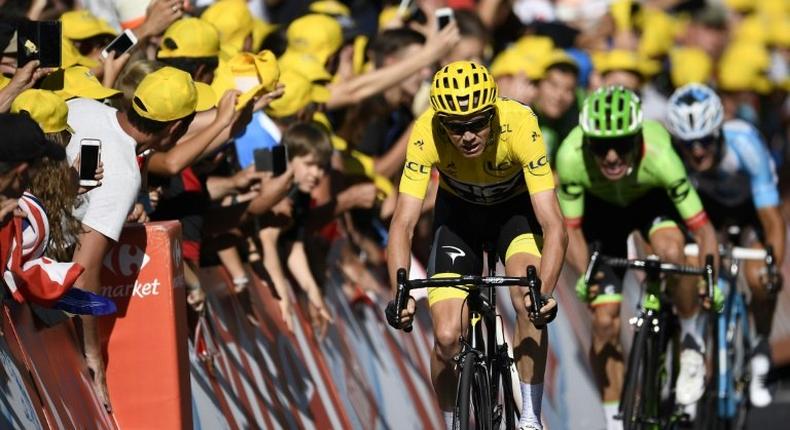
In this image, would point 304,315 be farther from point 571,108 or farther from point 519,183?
point 571,108

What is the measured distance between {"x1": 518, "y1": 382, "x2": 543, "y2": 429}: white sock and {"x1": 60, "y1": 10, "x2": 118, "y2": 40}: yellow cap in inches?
121

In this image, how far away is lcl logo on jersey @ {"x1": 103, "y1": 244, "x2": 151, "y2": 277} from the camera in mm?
7363

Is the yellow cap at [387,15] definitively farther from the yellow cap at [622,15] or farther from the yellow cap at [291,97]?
the yellow cap at [622,15]

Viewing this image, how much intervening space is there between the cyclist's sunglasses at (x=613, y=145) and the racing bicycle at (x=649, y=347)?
64 cm

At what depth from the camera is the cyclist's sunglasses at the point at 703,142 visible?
11.2 m

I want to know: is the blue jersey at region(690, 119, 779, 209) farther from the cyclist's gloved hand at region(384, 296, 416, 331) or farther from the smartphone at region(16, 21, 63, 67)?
the smartphone at region(16, 21, 63, 67)

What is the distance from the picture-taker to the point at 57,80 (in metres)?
7.62

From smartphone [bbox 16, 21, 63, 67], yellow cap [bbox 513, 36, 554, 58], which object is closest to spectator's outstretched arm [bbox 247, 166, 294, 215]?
smartphone [bbox 16, 21, 63, 67]

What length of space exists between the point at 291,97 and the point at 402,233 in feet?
6.77

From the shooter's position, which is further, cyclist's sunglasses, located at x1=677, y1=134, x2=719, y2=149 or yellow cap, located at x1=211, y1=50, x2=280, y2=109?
cyclist's sunglasses, located at x1=677, y1=134, x2=719, y2=149

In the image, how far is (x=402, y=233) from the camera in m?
7.73

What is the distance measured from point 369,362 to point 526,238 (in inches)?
93.6

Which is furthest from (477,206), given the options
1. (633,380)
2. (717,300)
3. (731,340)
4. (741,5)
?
(741,5)

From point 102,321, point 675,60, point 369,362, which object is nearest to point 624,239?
point 369,362
